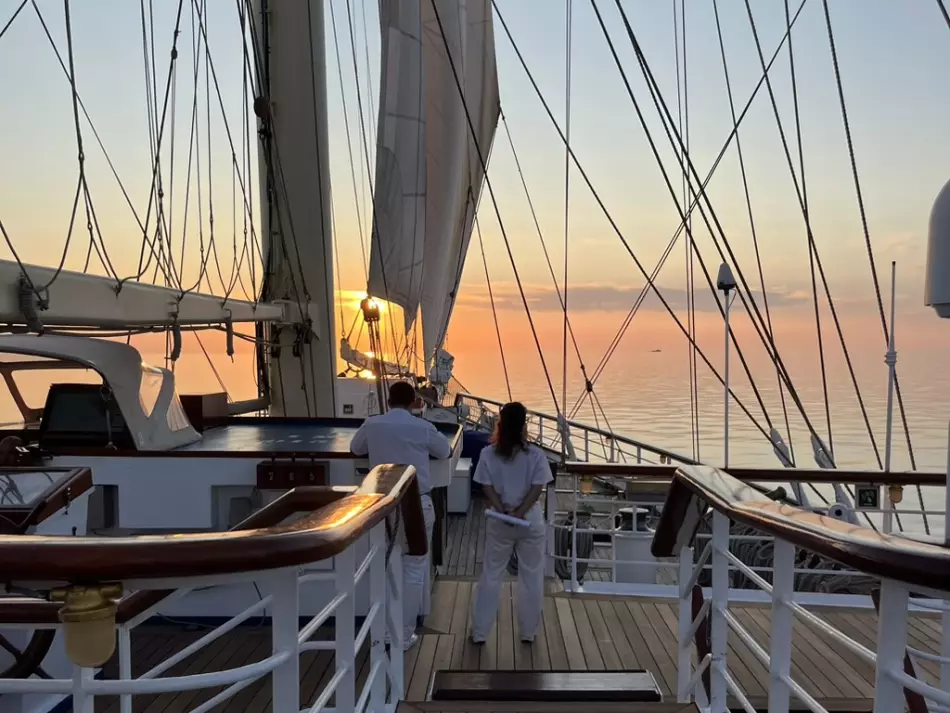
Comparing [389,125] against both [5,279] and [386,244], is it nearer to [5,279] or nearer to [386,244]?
[386,244]

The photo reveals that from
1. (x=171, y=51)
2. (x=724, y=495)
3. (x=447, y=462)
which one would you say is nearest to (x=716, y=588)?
(x=724, y=495)

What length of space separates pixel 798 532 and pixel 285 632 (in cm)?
99

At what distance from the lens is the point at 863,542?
4.09ft

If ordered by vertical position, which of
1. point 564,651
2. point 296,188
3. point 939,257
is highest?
point 296,188

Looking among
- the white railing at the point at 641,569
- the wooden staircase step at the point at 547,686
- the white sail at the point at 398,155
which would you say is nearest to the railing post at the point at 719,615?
the white railing at the point at 641,569

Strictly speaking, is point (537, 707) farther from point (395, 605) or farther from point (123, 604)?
point (123, 604)

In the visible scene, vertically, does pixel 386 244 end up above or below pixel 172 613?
above

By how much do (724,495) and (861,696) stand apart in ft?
6.31

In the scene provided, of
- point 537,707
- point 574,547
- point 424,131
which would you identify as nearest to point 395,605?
point 537,707

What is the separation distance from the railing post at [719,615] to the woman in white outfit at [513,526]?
1.64 metres

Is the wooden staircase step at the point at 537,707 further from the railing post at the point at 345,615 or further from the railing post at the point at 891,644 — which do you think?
the railing post at the point at 891,644

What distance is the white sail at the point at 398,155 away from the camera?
8.65m

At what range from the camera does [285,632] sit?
1.28 metres

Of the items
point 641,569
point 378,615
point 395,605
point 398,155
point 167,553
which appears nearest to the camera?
point 167,553
